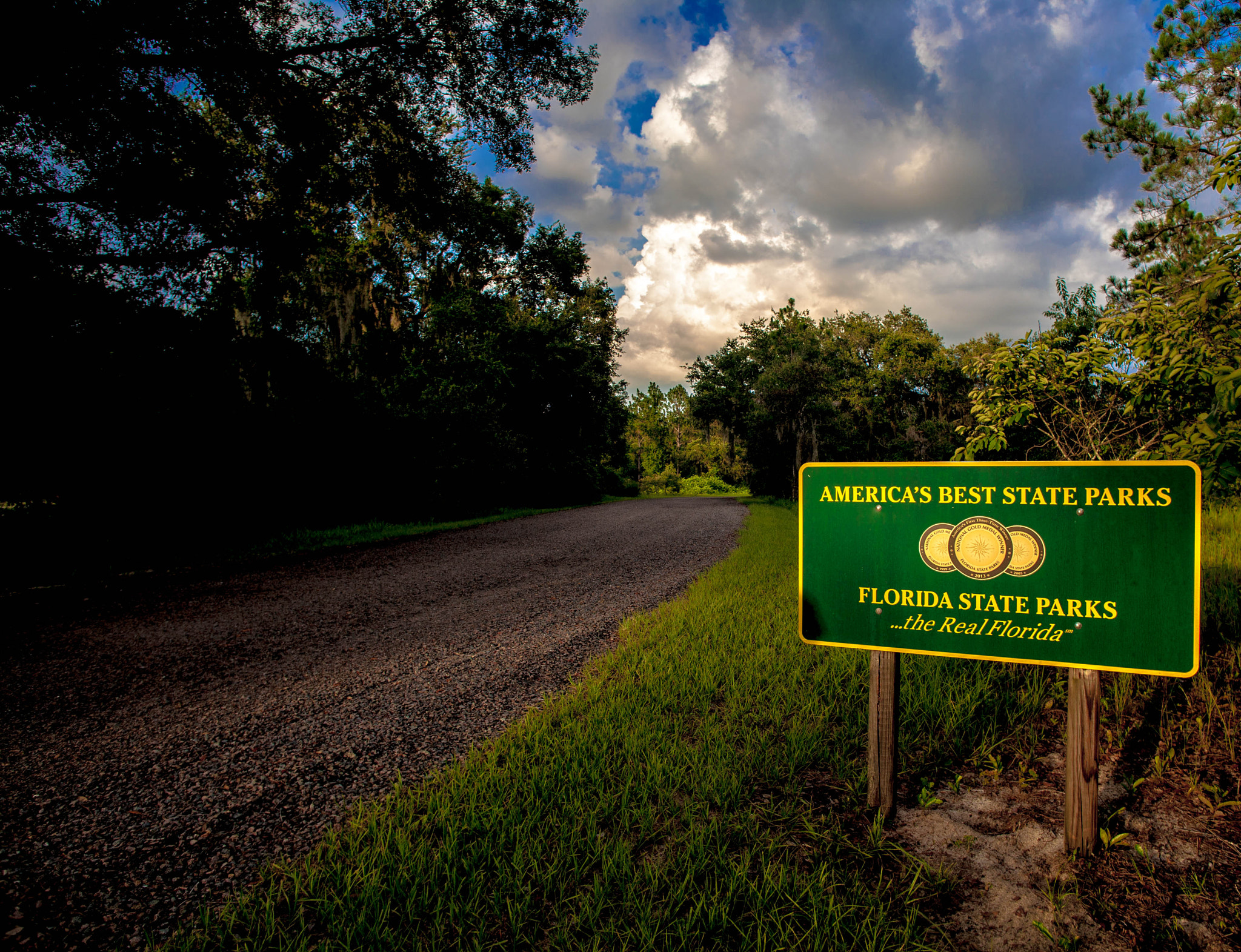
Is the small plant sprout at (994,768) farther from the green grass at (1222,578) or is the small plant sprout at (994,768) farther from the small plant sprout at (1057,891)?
the green grass at (1222,578)

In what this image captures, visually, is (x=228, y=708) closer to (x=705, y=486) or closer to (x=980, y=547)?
(x=980, y=547)

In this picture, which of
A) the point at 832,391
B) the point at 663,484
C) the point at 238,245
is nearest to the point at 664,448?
the point at 663,484

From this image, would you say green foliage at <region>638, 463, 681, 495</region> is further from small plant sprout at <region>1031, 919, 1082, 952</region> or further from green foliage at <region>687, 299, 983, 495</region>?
small plant sprout at <region>1031, 919, 1082, 952</region>

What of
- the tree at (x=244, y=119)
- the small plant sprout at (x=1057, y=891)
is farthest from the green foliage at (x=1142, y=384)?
the tree at (x=244, y=119)

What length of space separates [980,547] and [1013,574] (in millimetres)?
145

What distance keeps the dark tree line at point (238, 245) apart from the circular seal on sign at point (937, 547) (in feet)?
34.3

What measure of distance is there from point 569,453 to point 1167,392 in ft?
75.8

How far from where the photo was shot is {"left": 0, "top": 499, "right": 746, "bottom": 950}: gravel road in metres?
2.06

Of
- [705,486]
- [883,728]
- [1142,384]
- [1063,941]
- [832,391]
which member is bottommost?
[705,486]

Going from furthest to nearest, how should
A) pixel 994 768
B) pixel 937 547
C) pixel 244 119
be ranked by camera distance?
pixel 244 119, pixel 994 768, pixel 937 547

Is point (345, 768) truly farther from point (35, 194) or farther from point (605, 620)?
point (35, 194)

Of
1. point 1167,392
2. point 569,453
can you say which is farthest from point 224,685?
point 569,453

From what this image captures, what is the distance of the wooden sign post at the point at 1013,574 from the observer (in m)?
1.85

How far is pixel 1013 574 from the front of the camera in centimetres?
202
